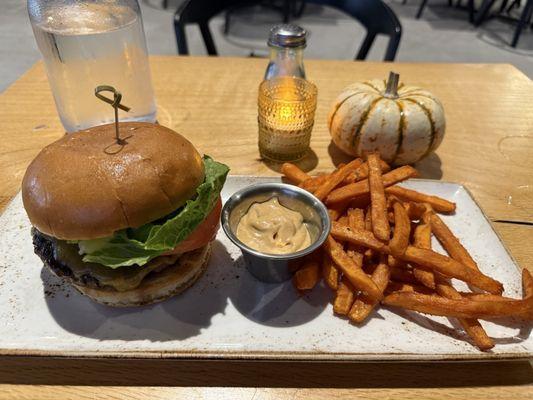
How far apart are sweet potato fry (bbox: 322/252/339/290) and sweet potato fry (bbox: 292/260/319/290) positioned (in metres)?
0.03

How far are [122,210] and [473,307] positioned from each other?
1.25 m

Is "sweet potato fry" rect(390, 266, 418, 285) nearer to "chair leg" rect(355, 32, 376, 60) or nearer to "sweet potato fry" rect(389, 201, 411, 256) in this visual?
"sweet potato fry" rect(389, 201, 411, 256)

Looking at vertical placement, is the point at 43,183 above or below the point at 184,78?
above

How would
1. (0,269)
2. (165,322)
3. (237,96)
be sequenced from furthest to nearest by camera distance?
1. (237,96)
2. (0,269)
3. (165,322)

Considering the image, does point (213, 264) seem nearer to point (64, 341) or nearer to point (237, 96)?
point (64, 341)

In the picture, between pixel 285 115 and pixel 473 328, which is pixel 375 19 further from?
pixel 473 328

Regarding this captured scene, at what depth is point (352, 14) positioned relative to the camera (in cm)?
366

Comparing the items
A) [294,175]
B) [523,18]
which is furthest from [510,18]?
→ [294,175]

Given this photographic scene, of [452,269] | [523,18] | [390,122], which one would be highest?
[390,122]

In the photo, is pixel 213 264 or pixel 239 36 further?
pixel 239 36

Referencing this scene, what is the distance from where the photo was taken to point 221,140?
8.39 feet

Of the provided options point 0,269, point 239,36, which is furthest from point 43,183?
point 239,36

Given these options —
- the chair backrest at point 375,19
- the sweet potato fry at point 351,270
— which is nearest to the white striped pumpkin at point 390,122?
the sweet potato fry at point 351,270

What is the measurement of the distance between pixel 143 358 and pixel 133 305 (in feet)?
0.82
